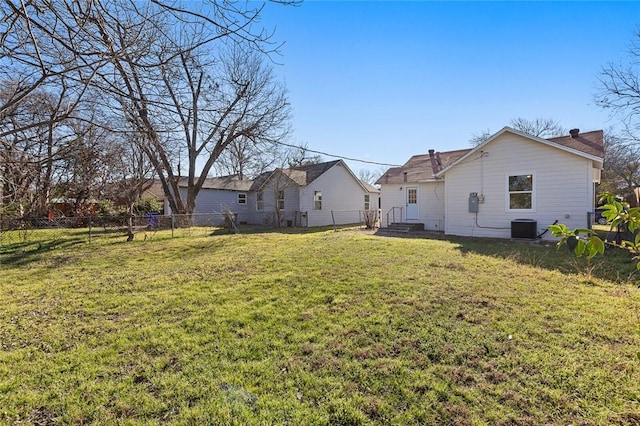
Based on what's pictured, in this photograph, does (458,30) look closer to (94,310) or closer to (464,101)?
(464,101)

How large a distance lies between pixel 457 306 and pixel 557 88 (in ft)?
32.3

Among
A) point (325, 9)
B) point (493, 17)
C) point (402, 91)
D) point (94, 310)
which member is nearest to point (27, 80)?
point (94, 310)

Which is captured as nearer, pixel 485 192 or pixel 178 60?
pixel 178 60

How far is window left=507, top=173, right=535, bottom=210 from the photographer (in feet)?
37.4

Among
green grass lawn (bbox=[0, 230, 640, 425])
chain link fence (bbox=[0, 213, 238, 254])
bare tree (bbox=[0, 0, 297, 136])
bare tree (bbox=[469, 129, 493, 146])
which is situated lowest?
green grass lawn (bbox=[0, 230, 640, 425])

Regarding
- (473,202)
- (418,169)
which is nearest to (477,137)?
(418,169)

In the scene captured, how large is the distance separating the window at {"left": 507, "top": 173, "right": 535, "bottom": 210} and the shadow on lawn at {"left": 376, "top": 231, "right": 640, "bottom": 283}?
1.60 meters

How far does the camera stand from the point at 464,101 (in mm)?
12383


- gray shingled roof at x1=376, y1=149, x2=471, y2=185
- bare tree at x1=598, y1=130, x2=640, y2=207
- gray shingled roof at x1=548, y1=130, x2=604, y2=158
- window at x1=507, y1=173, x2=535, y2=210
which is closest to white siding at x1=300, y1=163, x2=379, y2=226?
gray shingled roof at x1=376, y1=149, x2=471, y2=185

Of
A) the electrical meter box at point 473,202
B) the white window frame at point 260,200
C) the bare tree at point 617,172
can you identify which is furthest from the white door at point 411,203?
the bare tree at point 617,172

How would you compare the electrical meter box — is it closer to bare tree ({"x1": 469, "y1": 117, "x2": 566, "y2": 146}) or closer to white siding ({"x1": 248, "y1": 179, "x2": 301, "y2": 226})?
white siding ({"x1": 248, "y1": 179, "x2": 301, "y2": 226})

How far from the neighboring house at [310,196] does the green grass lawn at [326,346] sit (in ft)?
43.9

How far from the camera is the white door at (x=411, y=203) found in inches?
623

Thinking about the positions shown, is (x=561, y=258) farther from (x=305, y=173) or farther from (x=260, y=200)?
(x=260, y=200)
